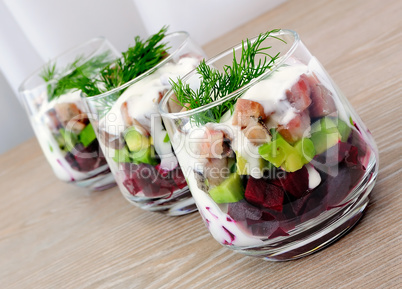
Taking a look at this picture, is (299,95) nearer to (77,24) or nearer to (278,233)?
Answer: (278,233)

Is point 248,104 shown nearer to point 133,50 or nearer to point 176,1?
point 133,50

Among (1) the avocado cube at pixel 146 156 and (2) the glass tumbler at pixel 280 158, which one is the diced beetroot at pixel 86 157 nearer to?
(1) the avocado cube at pixel 146 156

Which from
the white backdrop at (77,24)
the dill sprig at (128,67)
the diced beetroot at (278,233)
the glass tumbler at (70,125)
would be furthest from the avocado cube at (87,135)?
the white backdrop at (77,24)

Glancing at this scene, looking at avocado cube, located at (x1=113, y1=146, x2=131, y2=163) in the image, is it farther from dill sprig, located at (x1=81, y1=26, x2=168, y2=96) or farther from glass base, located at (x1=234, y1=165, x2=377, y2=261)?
glass base, located at (x1=234, y1=165, x2=377, y2=261)

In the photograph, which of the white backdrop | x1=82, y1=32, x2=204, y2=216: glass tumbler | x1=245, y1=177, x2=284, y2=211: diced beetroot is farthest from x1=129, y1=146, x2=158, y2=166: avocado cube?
the white backdrop

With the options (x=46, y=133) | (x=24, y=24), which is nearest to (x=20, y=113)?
(x=24, y=24)

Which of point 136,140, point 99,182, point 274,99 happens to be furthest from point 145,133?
point 99,182
